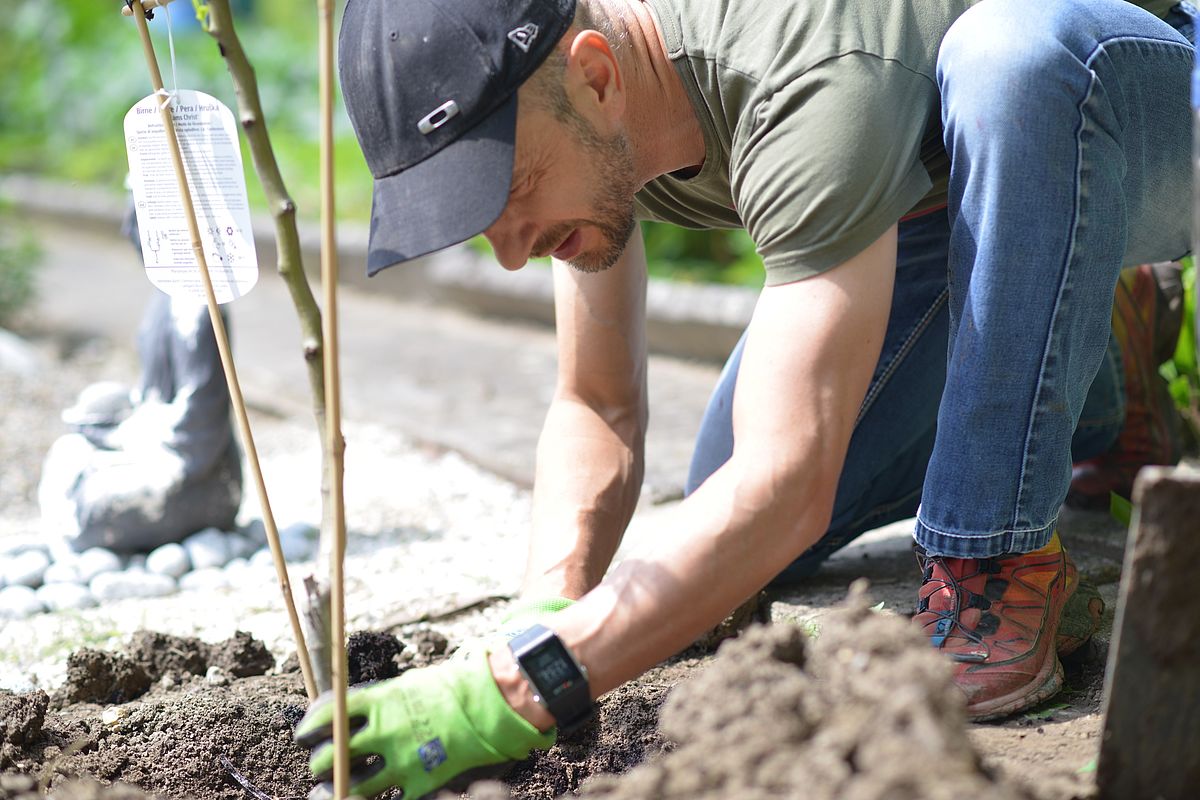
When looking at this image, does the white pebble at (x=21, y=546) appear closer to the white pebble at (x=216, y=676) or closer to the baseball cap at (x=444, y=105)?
the white pebble at (x=216, y=676)

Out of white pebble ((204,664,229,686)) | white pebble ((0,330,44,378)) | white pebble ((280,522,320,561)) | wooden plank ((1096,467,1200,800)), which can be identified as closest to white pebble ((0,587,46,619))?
white pebble ((280,522,320,561))

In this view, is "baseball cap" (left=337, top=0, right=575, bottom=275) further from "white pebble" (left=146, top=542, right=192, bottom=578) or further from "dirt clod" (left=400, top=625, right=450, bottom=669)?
"white pebble" (left=146, top=542, right=192, bottom=578)

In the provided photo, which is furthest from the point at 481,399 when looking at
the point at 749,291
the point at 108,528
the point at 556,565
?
the point at 556,565

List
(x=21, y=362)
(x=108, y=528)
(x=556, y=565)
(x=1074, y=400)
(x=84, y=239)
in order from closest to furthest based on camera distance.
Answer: (x=1074, y=400), (x=556, y=565), (x=108, y=528), (x=21, y=362), (x=84, y=239)

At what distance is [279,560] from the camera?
5.18ft

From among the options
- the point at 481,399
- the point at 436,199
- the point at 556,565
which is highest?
the point at 436,199

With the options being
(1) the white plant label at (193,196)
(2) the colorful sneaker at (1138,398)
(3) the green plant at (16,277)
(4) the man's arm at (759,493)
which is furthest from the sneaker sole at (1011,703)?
(3) the green plant at (16,277)

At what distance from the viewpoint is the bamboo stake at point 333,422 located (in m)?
1.25

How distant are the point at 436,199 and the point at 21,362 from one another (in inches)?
180

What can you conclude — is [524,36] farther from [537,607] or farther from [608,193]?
[537,607]

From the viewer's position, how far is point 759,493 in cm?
149

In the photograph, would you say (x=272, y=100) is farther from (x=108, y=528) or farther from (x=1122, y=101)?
(x=1122, y=101)

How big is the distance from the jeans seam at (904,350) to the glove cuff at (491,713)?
3.45ft

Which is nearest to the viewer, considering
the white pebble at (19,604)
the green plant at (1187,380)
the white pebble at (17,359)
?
the white pebble at (19,604)
